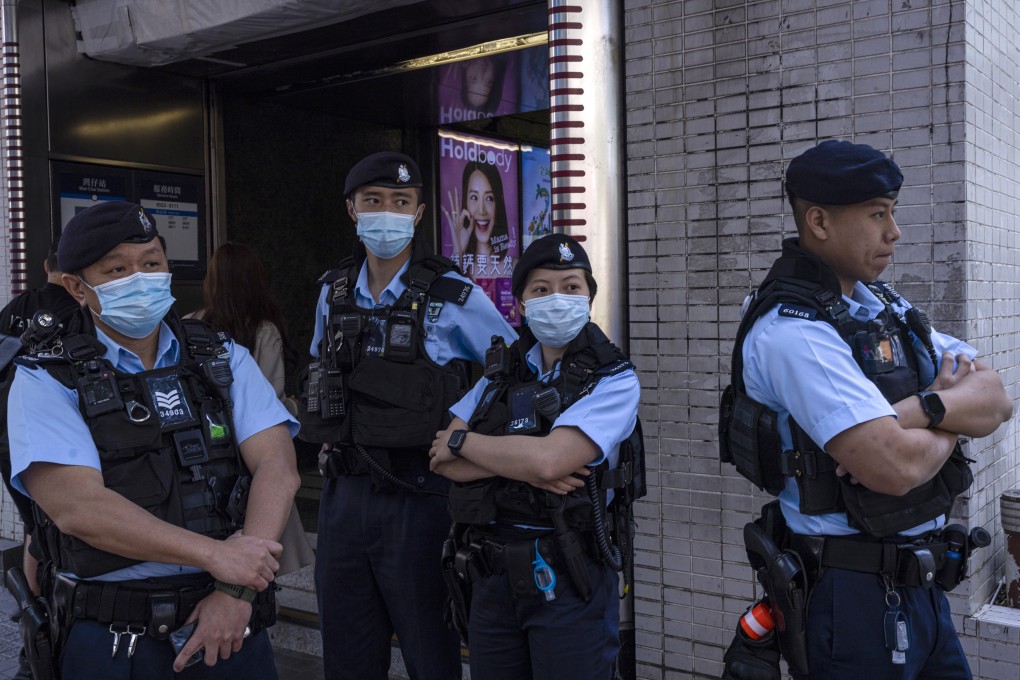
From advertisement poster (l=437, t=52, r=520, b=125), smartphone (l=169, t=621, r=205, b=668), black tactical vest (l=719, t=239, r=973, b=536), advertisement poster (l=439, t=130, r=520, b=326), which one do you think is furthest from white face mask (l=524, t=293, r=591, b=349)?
advertisement poster (l=439, t=130, r=520, b=326)

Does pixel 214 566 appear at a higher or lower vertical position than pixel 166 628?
higher

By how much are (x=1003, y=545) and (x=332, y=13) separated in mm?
4152

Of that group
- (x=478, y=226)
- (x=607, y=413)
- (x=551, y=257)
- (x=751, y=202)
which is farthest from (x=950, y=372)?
(x=478, y=226)

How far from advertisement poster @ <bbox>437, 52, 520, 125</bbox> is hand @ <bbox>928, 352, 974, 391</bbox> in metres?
4.14

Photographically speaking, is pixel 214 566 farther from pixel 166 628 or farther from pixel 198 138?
pixel 198 138

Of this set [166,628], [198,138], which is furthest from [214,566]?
[198,138]

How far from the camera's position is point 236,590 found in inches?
92.3

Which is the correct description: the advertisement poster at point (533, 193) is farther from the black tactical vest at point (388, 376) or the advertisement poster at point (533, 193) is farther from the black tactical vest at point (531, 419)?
the black tactical vest at point (531, 419)

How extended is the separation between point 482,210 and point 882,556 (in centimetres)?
624

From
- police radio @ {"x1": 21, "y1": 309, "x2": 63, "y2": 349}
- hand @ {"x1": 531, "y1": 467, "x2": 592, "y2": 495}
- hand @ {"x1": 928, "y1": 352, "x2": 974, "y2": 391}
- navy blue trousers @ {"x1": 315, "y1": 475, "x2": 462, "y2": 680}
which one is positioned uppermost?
police radio @ {"x1": 21, "y1": 309, "x2": 63, "y2": 349}

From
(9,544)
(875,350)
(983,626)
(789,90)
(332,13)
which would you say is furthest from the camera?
(9,544)

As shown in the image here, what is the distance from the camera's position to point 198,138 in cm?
668

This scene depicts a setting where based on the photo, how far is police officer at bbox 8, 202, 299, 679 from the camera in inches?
88.2

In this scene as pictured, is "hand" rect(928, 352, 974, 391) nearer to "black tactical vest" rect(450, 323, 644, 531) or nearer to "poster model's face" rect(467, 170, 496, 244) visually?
"black tactical vest" rect(450, 323, 644, 531)
